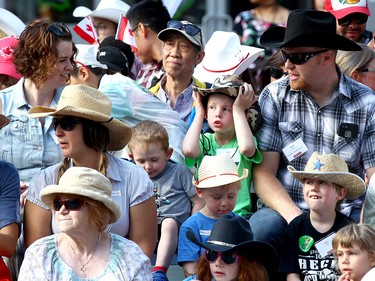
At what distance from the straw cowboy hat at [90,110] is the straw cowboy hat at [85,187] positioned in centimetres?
41

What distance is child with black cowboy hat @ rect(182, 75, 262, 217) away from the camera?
7086mm

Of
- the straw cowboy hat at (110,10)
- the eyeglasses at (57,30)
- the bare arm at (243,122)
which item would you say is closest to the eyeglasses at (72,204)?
the bare arm at (243,122)

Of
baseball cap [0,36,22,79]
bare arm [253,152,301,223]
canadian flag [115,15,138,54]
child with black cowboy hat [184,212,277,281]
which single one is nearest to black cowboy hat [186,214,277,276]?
Result: child with black cowboy hat [184,212,277,281]

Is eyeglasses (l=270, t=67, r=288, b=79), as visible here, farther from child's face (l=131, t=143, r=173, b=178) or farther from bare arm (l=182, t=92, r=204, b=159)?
child's face (l=131, t=143, r=173, b=178)

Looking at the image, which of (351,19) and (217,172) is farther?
(351,19)

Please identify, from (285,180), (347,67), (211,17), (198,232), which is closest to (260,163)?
(285,180)

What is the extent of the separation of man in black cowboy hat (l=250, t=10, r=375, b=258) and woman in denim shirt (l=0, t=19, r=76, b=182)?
129 centimetres

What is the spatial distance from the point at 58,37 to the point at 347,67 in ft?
6.77

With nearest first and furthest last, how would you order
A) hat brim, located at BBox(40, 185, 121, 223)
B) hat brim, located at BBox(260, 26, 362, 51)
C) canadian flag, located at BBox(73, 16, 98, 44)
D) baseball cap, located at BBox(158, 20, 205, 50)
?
hat brim, located at BBox(40, 185, 121, 223) < hat brim, located at BBox(260, 26, 362, 51) < baseball cap, located at BBox(158, 20, 205, 50) < canadian flag, located at BBox(73, 16, 98, 44)

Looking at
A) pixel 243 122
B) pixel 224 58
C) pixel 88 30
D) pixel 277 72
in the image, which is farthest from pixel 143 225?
pixel 88 30

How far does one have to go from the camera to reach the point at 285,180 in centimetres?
715

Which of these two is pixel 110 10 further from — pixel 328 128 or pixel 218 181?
pixel 218 181

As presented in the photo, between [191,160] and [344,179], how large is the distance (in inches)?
45.1

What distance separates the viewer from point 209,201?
664cm
